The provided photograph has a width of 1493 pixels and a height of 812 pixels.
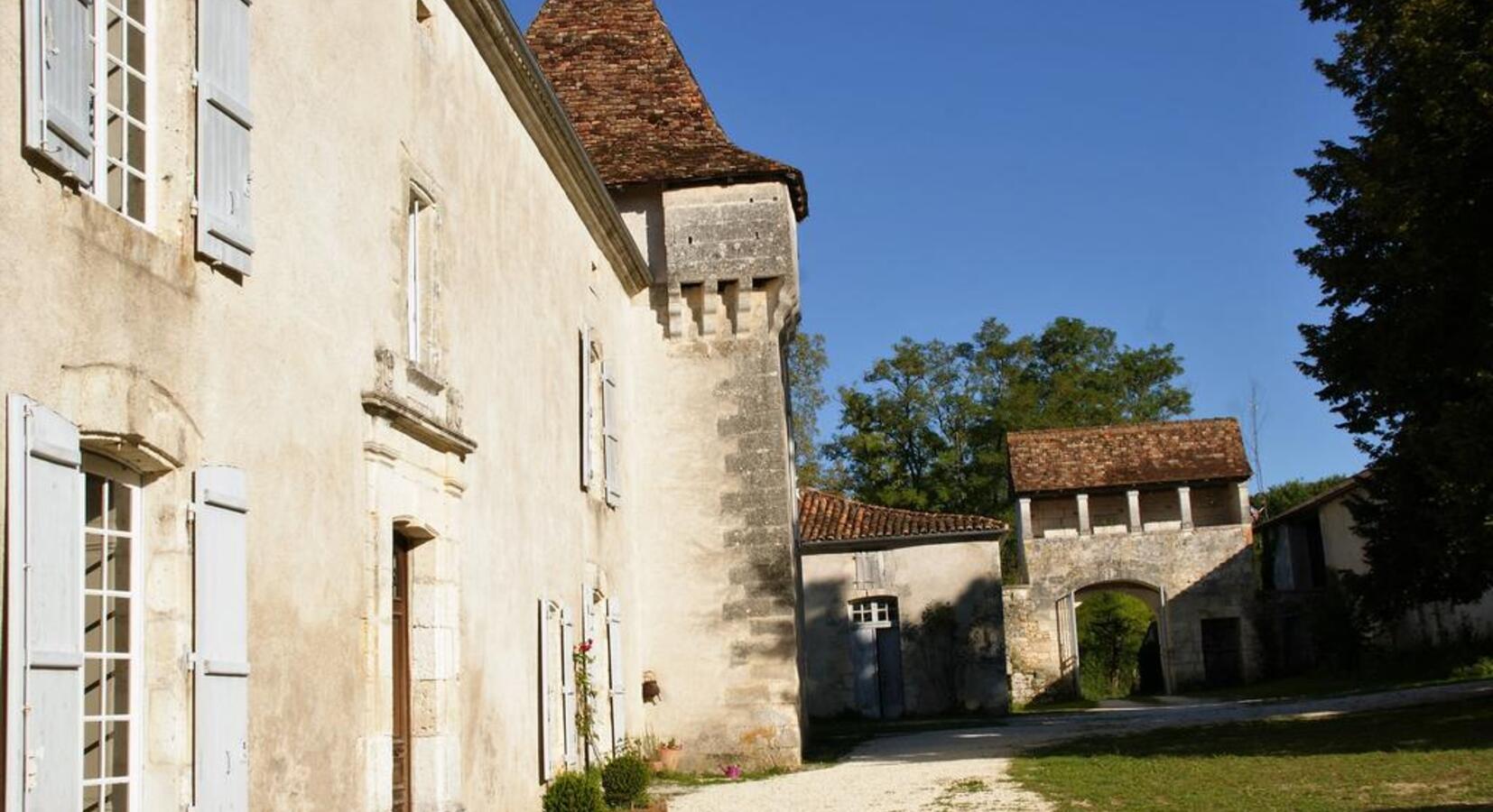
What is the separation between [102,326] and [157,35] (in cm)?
129

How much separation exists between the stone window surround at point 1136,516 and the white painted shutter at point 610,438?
783 inches

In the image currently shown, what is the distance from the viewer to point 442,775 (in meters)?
8.12

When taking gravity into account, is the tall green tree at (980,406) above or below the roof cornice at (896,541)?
above

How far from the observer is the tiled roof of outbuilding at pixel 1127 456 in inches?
1271

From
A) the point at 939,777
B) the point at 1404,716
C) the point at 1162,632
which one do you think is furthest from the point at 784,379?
the point at 1162,632

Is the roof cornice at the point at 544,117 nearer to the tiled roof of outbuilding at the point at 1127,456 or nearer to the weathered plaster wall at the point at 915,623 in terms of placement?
the weathered plaster wall at the point at 915,623

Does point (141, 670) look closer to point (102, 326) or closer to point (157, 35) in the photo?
point (102, 326)

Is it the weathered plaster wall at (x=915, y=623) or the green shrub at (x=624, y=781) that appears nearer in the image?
the green shrub at (x=624, y=781)

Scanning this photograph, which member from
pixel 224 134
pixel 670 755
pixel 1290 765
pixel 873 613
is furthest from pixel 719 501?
pixel 873 613

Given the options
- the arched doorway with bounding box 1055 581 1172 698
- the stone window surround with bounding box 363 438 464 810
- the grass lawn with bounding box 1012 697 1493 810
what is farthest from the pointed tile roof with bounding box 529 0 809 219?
the arched doorway with bounding box 1055 581 1172 698

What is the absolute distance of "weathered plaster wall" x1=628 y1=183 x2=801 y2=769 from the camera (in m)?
15.2

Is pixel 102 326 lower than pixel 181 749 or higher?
higher

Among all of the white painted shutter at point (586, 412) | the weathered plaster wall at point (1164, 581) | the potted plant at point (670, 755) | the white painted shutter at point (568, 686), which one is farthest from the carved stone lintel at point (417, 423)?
the weathered plaster wall at point (1164, 581)

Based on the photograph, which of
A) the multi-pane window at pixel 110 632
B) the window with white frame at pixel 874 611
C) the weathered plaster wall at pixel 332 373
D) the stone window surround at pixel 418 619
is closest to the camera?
the weathered plaster wall at pixel 332 373
